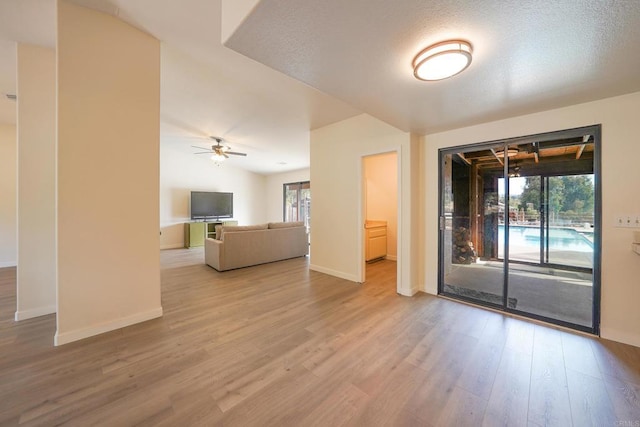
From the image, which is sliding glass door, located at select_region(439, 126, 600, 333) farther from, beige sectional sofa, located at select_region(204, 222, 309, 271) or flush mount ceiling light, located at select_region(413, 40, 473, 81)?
beige sectional sofa, located at select_region(204, 222, 309, 271)

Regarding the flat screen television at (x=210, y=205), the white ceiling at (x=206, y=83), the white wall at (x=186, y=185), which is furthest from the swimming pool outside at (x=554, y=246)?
the white wall at (x=186, y=185)

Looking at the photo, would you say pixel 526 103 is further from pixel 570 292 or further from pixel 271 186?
pixel 271 186

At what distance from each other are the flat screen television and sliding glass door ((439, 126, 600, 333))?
23.1 feet

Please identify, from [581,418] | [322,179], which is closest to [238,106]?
[322,179]

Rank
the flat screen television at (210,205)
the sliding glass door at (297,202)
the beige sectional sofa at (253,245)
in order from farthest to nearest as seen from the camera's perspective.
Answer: the sliding glass door at (297,202)
the flat screen television at (210,205)
the beige sectional sofa at (253,245)

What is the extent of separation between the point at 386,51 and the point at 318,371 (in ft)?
7.43

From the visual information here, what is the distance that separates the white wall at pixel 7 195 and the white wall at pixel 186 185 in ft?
8.66

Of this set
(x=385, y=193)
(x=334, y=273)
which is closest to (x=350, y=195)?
(x=334, y=273)

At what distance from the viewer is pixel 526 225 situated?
3934mm

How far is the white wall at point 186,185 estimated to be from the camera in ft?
23.5

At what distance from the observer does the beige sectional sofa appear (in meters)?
4.50

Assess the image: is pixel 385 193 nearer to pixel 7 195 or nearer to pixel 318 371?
pixel 318 371

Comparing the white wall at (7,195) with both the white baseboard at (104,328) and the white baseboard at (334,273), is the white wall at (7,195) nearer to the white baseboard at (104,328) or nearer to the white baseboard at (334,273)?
the white baseboard at (104,328)

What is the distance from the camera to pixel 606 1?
1.12 meters
